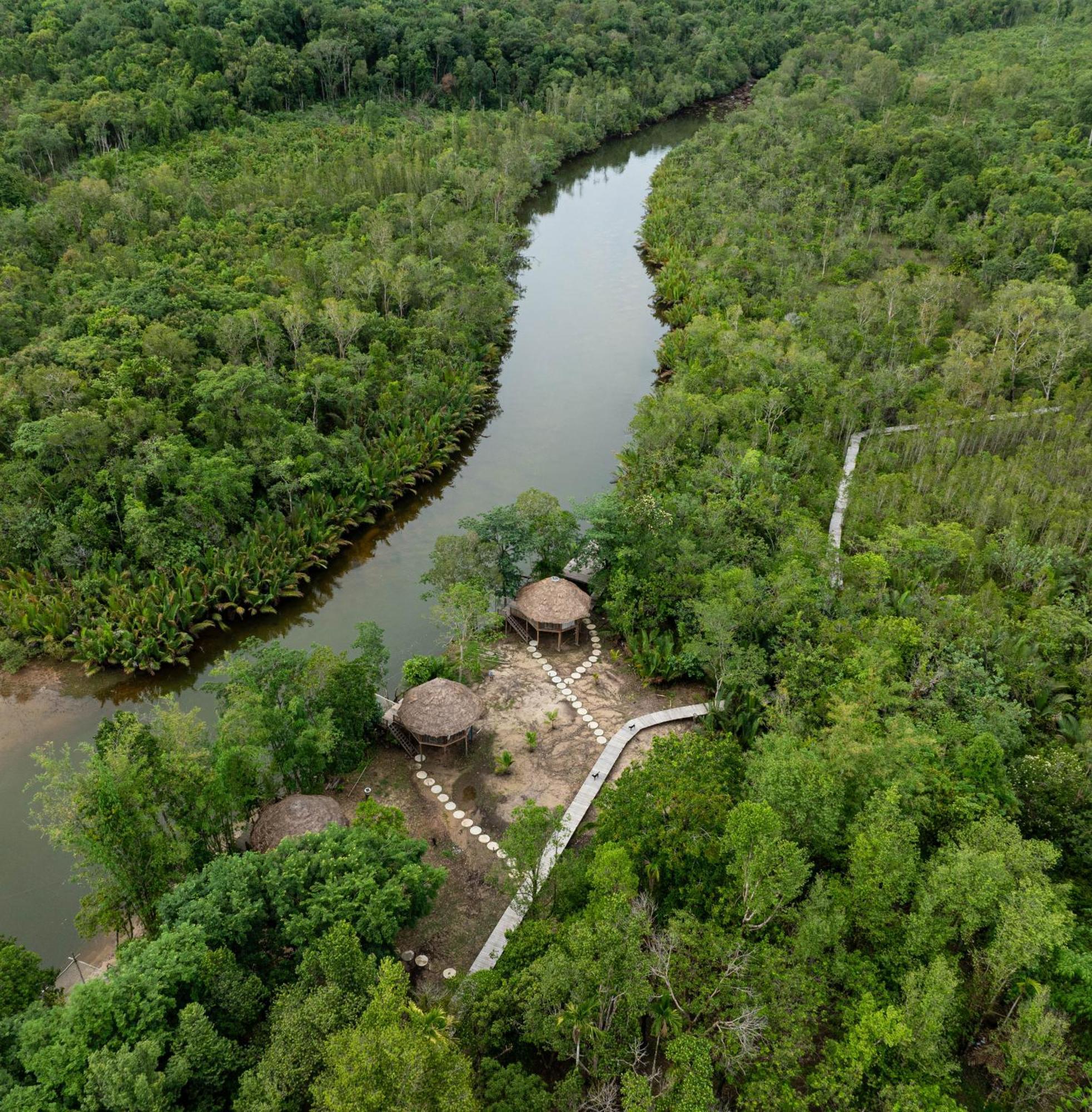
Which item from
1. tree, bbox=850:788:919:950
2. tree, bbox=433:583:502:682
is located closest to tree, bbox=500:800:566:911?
tree, bbox=850:788:919:950

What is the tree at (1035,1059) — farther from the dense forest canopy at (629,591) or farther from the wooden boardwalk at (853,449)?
the wooden boardwalk at (853,449)

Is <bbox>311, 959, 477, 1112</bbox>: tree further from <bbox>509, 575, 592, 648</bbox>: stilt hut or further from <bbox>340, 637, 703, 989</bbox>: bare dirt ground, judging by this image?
<bbox>509, 575, 592, 648</bbox>: stilt hut

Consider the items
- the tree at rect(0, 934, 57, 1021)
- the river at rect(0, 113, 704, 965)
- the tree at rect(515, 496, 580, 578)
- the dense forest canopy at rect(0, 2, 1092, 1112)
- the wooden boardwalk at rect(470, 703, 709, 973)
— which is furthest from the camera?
the tree at rect(515, 496, 580, 578)

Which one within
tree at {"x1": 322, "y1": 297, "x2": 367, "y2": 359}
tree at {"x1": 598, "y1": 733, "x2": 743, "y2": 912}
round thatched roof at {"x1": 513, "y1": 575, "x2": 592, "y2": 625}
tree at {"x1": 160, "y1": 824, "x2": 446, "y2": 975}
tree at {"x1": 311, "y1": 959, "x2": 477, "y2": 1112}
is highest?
tree at {"x1": 322, "y1": 297, "x2": 367, "y2": 359}

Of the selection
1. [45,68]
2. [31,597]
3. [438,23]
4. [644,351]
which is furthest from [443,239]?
[438,23]

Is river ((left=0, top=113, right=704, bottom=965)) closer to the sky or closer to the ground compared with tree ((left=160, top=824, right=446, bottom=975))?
closer to the ground

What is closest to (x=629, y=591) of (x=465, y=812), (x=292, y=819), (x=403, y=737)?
(x=403, y=737)

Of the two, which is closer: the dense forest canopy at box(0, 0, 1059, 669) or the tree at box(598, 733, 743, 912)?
the tree at box(598, 733, 743, 912)
